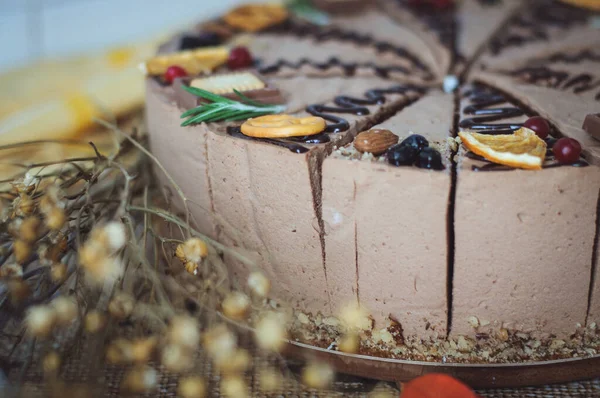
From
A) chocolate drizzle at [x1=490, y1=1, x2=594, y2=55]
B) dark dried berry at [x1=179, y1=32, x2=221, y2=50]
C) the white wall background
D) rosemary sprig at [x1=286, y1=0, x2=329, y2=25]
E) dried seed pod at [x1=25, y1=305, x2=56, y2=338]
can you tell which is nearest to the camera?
dried seed pod at [x1=25, y1=305, x2=56, y2=338]

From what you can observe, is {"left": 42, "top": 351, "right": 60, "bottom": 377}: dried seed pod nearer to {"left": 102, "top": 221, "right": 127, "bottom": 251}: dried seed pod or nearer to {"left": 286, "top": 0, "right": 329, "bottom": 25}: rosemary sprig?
{"left": 102, "top": 221, "right": 127, "bottom": 251}: dried seed pod

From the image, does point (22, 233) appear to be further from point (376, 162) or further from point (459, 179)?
point (459, 179)

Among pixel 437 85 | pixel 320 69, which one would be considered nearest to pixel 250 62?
pixel 320 69

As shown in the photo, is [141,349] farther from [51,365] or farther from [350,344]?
[350,344]

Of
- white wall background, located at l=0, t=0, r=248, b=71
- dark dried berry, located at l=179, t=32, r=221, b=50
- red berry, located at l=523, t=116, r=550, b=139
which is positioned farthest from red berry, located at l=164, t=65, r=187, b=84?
white wall background, located at l=0, t=0, r=248, b=71

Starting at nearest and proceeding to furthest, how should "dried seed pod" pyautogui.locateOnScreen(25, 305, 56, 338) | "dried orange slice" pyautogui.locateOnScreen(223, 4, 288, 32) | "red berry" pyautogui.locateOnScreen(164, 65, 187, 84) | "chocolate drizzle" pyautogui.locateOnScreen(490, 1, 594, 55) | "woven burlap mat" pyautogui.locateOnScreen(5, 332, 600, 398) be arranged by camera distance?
"dried seed pod" pyautogui.locateOnScreen(25, 305, 56, 338)
"woven burlap mat" pyautogui.locateOnScreen(5, 332, 600, 398)
"red berry" pyautogui.locateOnScreen(164, 65, 187, 84)
"chocolate drizzle" pyautogui.locateOnScreen(490, 1, 594, 55)
"dried orange slice" pyautogui.locateOnScreen(223, 4, 288, 32)

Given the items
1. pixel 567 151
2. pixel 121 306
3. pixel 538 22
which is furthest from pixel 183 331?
pixel 538 22

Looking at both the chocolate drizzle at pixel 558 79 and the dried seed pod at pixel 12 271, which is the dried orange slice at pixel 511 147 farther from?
the dried seed pod at pixel 12 271
